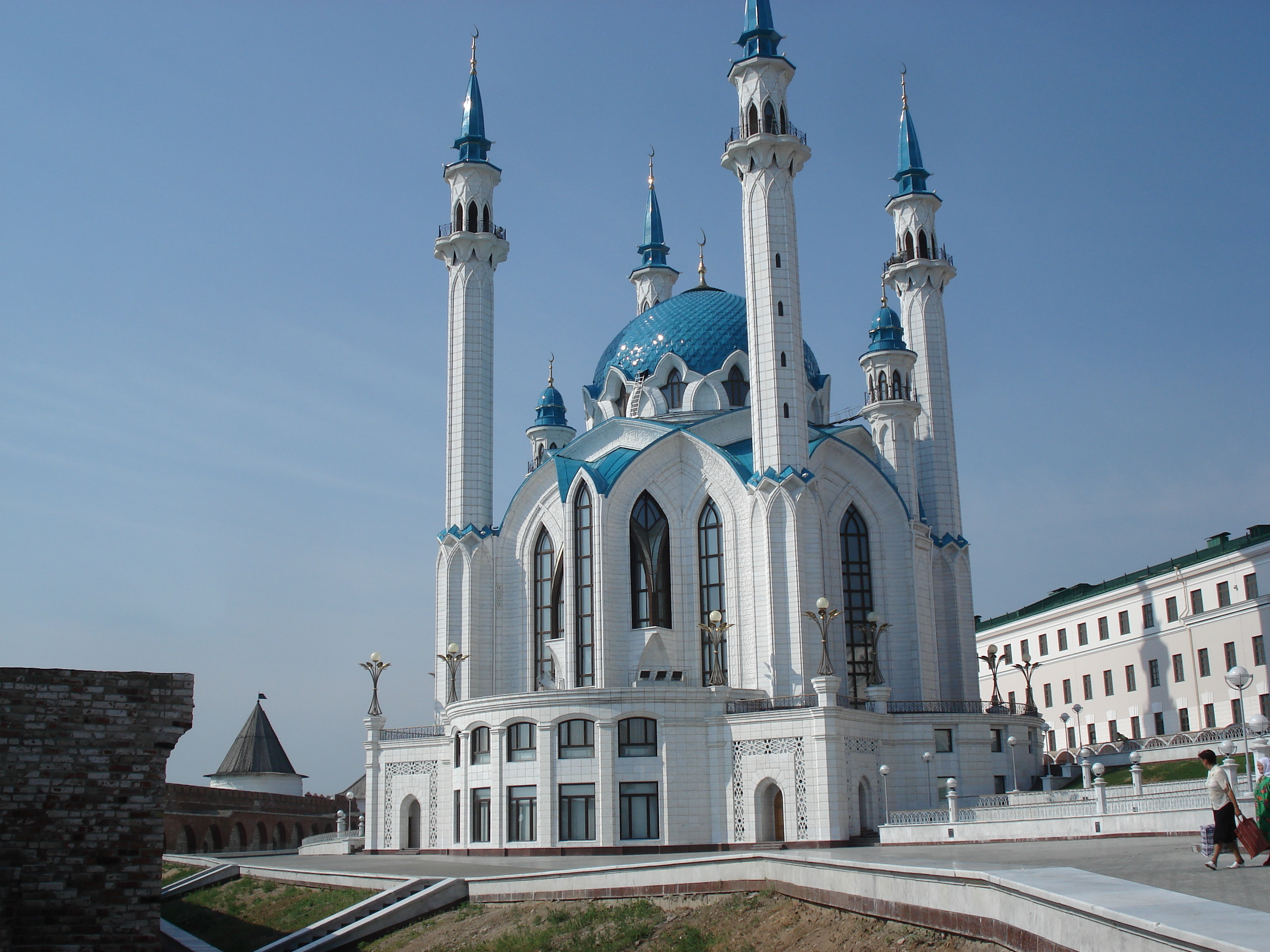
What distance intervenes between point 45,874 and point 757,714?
80.6 ft

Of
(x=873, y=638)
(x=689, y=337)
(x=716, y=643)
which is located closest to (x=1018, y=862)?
(x=716, y=643)

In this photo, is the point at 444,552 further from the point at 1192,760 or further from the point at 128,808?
the point at 128,808

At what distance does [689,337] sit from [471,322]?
8816 millimetres

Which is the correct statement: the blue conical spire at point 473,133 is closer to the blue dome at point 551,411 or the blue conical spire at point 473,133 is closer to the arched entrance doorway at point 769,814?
the blue dome at point 551,411

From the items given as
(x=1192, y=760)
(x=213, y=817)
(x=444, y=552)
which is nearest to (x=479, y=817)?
(x=444, y=552)

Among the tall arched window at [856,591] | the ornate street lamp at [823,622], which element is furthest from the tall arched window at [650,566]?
the tall arched window at [856,591]

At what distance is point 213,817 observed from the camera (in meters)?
53.5

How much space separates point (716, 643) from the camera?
40.4 metres

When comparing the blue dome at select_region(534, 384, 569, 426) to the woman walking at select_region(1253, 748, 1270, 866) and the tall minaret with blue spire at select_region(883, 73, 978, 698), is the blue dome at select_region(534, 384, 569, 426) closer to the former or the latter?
the tall minaret with blue spire at select_region(883, 73, 978, 698)

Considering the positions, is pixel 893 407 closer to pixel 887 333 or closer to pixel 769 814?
pixel 887 333

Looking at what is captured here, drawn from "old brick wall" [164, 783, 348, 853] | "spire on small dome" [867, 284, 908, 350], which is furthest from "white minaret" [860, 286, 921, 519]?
"old brick wall" [164, 783, 348, 853]

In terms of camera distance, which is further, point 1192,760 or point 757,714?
point 1192,760

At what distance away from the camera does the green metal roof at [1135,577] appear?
50.0 metres

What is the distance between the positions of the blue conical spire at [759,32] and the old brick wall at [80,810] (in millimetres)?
37153
